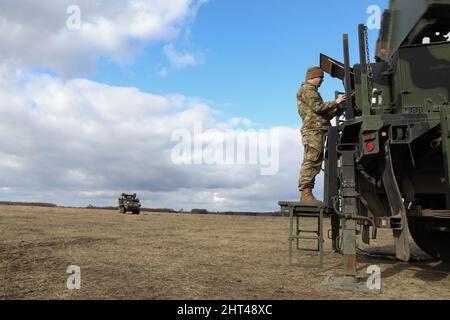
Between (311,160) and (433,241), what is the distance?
3031 mm

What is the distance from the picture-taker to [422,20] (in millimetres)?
5750

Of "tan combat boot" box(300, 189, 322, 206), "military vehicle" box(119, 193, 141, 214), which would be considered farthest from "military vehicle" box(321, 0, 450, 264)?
"military vehicle" box(119, 193, 141, 214)

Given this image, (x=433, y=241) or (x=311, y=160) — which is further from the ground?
(x=311, y=160)

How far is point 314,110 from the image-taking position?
21.2 feet

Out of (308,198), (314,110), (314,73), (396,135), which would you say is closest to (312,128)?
(314,110)

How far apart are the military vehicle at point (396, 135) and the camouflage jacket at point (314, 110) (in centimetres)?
26

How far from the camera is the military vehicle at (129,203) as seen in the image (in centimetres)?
4181

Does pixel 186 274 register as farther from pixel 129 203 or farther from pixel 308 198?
pixel 129 203

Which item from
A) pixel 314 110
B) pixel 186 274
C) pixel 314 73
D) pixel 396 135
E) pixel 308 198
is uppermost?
pixel 314 73

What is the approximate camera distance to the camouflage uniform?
637cm

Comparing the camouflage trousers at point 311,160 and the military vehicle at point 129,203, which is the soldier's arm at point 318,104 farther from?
the military vehicle at point 129,203
